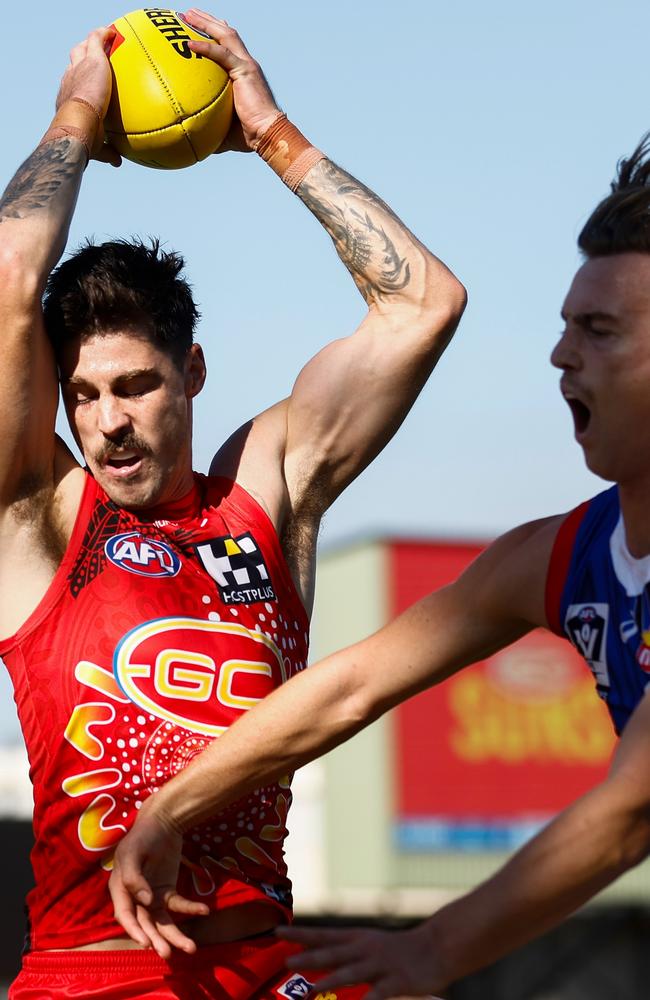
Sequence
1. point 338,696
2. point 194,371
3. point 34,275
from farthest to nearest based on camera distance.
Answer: point 194,371 → point 34,275 → point 338,696

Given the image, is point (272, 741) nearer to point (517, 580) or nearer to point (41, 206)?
point (517, 580)

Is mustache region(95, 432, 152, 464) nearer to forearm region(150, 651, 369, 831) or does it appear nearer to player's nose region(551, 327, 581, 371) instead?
forearm region(150, 651, 369, 831)

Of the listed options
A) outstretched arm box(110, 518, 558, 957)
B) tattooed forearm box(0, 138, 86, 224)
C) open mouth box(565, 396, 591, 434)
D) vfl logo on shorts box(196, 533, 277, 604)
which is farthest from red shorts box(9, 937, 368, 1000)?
tattooed forearm box(0, 138, 86, 224)

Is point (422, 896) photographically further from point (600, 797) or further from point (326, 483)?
point (600, 797)

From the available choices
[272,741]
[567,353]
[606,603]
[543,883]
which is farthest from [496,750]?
[543,883]

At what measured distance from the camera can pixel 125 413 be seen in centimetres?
457

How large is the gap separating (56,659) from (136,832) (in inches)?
31.0

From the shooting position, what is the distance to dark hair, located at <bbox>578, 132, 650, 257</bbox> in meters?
3.59

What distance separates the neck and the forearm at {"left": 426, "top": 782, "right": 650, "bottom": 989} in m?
0.83

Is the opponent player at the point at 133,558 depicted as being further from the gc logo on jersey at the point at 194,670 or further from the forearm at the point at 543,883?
the forearm at the point at 543,883

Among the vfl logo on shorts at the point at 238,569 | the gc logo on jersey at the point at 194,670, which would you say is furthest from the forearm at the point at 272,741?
the vfl logo on shorts at the point at 238,569

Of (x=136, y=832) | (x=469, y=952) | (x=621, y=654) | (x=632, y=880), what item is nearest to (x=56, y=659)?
(x=136, y=832)

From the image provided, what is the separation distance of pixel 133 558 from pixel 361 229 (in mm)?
1369

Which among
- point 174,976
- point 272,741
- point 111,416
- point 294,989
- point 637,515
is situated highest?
point 111,416
